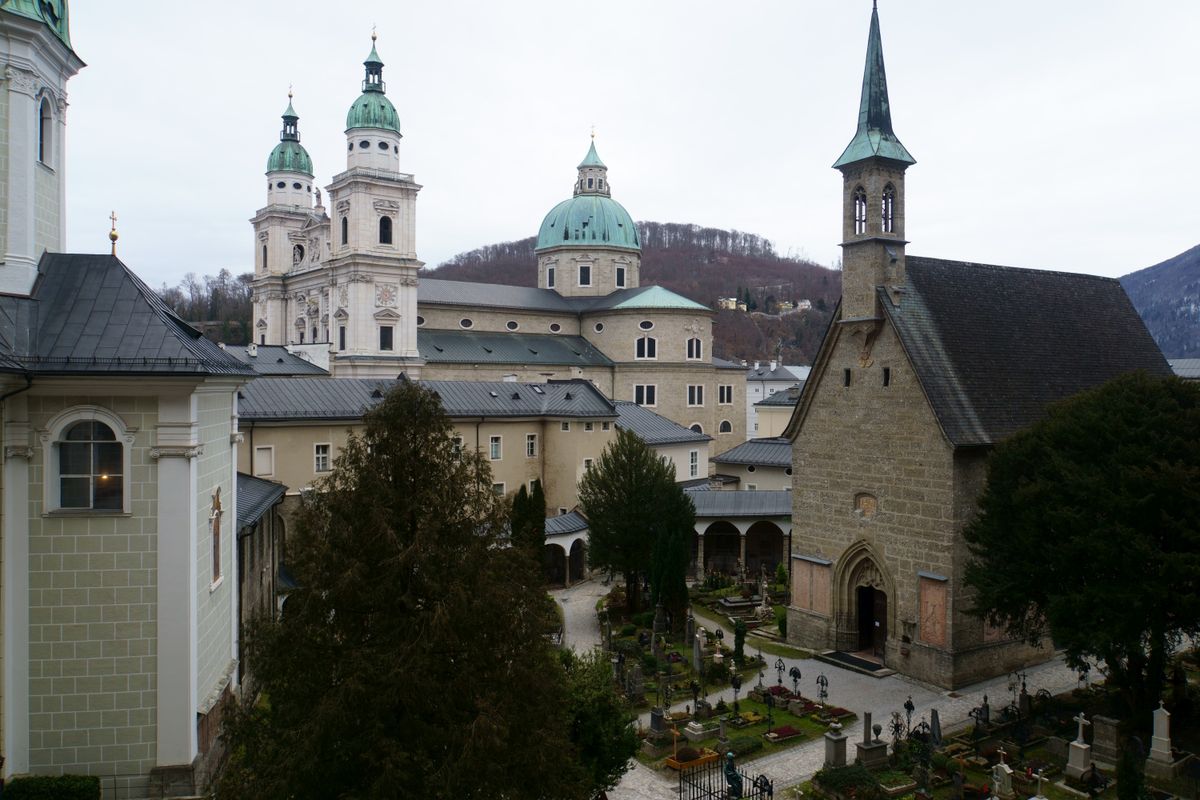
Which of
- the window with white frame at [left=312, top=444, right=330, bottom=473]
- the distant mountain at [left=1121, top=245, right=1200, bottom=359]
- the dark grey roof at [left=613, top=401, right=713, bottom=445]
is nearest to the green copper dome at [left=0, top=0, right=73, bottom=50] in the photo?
the window with white frame at [left=312, top=444, right=330, bottom=473]

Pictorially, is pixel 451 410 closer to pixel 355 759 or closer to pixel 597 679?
pixel 597 679

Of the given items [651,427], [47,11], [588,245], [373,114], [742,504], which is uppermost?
[373,114]

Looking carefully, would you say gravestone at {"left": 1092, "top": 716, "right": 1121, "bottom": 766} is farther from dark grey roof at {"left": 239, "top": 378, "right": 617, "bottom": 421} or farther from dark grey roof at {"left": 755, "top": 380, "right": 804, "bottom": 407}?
dark grey roof at {"left": 755, "top": 380, "right": 804, "bottom": 407}

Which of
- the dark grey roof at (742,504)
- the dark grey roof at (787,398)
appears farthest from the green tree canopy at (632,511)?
the dark grey roof at (787,398)

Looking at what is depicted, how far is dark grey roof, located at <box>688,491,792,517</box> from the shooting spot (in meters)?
36.8

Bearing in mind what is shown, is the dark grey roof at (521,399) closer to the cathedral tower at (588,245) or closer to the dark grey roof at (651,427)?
the dark grey roof at (651,427)

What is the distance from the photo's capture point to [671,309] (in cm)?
6325

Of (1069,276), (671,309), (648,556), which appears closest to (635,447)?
(648,556)

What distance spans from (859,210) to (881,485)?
26.5 feet

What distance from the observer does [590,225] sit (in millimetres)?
72188

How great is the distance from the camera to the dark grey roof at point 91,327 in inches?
486

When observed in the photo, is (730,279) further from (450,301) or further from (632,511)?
(632,511)

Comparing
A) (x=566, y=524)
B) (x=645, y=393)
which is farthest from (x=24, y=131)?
A: (x=645, y=393)

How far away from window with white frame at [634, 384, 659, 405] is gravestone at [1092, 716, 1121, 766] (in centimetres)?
4699
